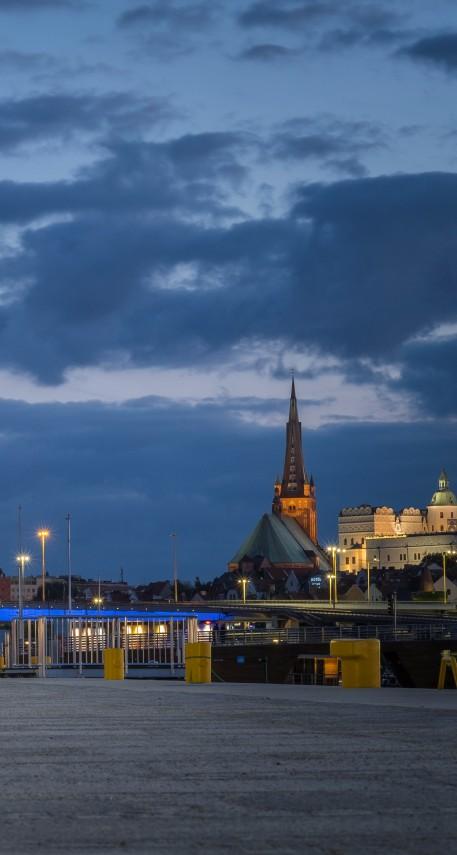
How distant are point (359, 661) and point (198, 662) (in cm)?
629

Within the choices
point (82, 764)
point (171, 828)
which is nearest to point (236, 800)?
point (171, 828)

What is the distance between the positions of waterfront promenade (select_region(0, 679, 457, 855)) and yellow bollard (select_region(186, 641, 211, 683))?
49.6ft

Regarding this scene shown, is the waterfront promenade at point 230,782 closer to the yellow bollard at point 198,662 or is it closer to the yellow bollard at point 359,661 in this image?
the yellow bollard at point 359,661

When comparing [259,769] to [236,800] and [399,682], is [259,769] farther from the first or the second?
[399,682]

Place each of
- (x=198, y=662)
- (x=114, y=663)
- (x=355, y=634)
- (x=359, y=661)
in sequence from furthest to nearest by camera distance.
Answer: (x=355, y=634) → (x=114, y=663) → (x=198, y=662) → (x=359, y=661)

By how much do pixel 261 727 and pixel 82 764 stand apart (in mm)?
4934

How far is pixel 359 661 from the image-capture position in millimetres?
30984

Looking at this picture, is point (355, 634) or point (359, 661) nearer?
point (359, 661)

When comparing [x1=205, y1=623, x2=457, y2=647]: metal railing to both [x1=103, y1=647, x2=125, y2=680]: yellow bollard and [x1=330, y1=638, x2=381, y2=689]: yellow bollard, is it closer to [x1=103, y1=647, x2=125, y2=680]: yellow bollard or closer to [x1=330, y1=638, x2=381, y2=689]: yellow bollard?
[x1=103, y1=647, x2=125, y2=680]: yellow bollard

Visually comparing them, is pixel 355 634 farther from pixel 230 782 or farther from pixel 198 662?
pixel 230 782

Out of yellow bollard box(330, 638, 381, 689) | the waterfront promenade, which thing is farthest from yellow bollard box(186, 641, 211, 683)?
the waterfront promenade

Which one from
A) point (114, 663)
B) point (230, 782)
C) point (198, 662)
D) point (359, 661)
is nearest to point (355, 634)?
point (114, 663)

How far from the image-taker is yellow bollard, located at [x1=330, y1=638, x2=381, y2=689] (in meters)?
30.3

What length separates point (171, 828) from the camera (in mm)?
8570
